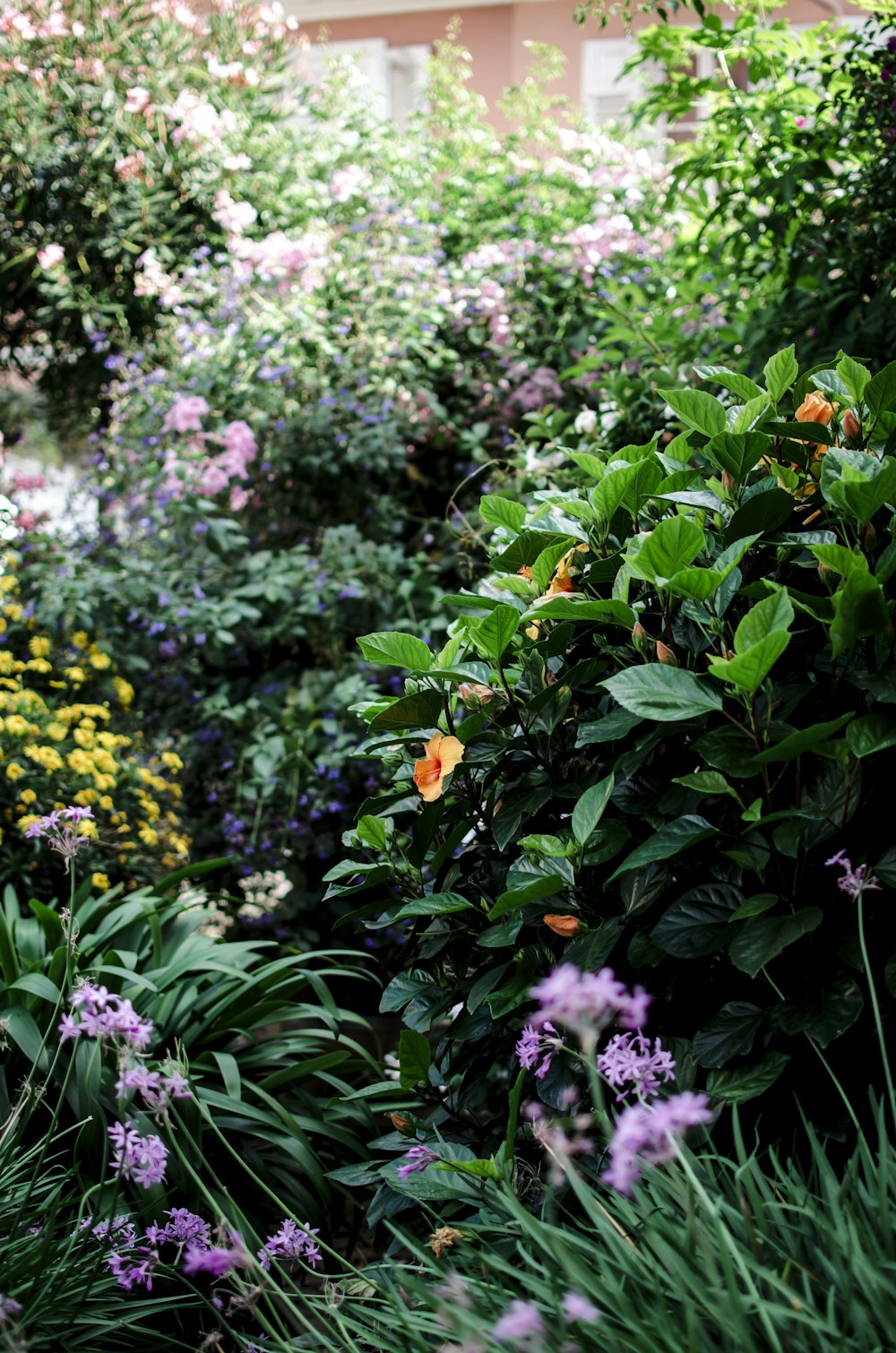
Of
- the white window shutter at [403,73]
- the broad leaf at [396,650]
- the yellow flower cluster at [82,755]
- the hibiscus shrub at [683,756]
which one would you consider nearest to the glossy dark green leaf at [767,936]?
the hibiscus shrub at [683,756]

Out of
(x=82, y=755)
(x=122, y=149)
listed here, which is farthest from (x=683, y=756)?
(x=122, y=149)

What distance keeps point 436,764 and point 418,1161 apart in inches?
18.5

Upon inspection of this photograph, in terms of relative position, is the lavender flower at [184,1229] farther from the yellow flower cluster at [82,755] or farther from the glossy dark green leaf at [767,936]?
the yellow flower cluster at [82,755]

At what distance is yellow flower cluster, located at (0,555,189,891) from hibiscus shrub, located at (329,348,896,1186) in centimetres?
118

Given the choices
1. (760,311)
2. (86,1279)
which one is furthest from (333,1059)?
(760,311)

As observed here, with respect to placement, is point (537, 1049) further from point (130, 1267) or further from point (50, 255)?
point (50, 255)

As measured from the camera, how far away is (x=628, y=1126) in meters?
0.66

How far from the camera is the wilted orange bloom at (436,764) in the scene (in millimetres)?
1271

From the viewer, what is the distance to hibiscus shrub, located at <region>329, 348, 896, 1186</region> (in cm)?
107

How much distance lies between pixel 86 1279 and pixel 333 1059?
645 millimetres

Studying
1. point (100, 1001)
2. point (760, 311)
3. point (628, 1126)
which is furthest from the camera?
point (760, 311)

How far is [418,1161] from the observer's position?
4.10 ft

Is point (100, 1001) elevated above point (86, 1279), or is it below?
above

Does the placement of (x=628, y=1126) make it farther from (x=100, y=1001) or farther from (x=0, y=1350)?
(x=0, y=1350)
